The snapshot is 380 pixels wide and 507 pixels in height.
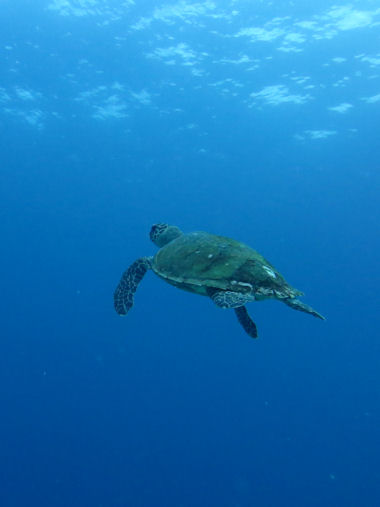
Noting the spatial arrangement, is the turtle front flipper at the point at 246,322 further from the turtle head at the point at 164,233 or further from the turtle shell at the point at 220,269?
the turtle head at the point at 164,233

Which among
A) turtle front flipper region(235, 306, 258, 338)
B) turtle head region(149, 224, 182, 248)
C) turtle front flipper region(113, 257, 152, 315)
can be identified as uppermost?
turtle head region(149, 224, 182, 248)

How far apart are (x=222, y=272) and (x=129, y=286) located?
3183 millimetres

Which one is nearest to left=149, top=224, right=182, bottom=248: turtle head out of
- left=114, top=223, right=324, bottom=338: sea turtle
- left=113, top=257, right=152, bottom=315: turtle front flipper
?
left=113, top=257, right=152, bottom=315: turtle front flipper

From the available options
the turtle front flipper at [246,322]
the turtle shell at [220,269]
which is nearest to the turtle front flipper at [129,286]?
the turtle shell at [220,269]

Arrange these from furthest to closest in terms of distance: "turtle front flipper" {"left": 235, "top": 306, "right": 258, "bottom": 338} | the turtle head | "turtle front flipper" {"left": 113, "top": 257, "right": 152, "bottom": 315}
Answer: the turtle head
"turtle front flipper" {"left": 113, "top": 257, "right": 152, "bottom": 315}
"turtle front flipper" {"left": 235, "top": 306, "right": 258, "bottom": 338}

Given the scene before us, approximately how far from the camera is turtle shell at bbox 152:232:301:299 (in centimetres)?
504

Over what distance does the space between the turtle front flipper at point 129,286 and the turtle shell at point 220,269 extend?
1211mm

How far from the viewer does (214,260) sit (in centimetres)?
553

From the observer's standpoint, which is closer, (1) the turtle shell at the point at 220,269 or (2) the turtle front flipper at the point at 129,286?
(1) the turtle shell at the point at 220,269

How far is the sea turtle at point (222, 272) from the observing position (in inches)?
196

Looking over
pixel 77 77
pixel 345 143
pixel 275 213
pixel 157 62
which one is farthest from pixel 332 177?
pixel 77 77

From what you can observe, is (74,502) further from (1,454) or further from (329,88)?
(329,88)

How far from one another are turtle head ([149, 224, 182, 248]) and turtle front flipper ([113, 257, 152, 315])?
1316mm

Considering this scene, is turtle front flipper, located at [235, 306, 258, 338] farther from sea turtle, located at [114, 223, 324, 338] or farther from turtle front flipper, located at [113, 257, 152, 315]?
turtle front flipper, located at [113, 257, 152, 315]
